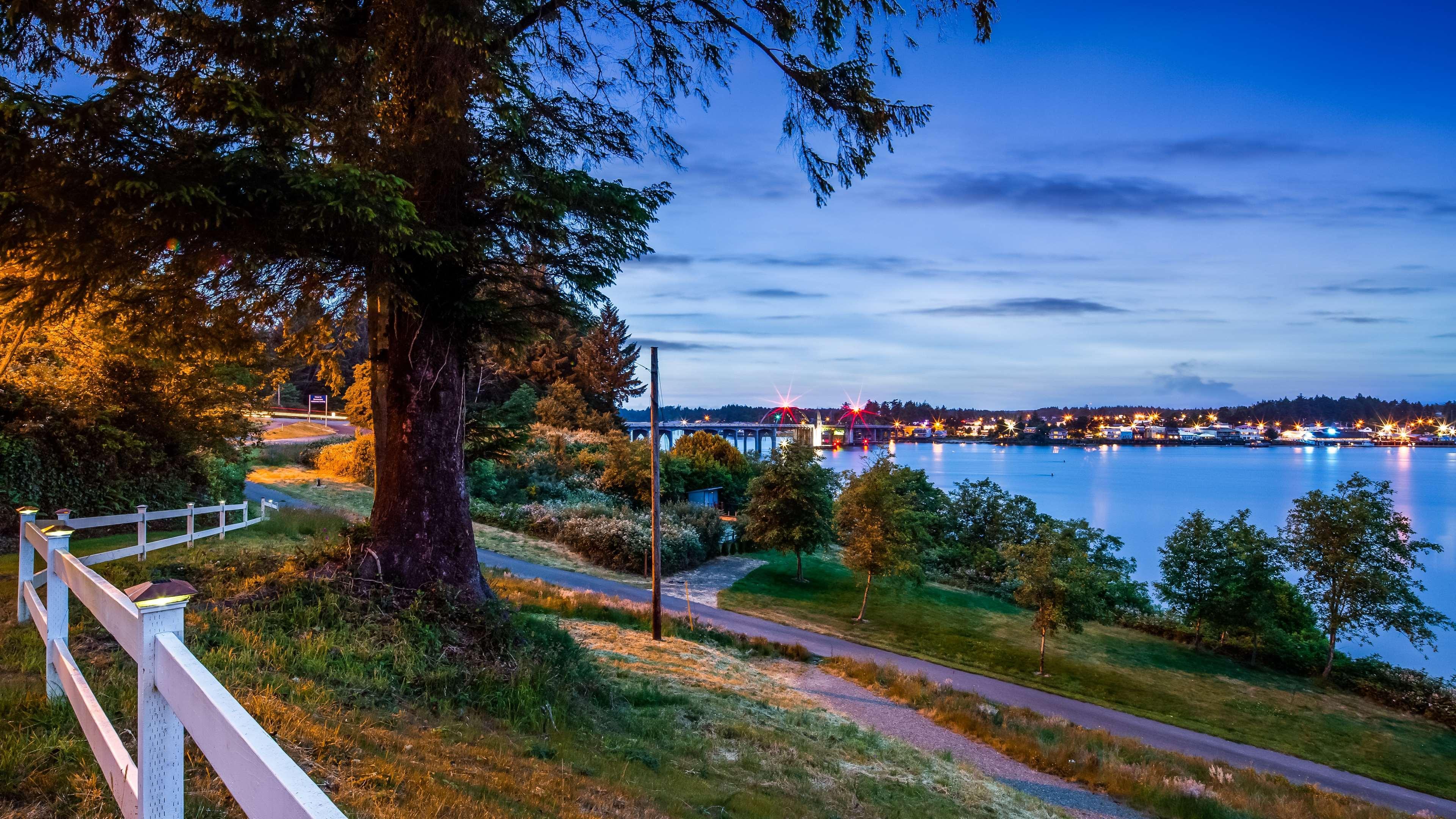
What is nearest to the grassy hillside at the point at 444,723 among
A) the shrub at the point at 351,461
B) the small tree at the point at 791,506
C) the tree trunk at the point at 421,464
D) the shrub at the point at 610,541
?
the tree trunk at the point at 421,464

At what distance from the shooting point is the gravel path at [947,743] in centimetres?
1105

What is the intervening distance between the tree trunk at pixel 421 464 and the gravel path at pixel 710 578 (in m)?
19.0

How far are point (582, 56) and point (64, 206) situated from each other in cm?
557

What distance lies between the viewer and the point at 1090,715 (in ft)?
63.3

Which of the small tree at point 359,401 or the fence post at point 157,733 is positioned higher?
the small tree at point 359,401

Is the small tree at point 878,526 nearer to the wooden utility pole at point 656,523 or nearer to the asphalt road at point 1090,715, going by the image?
the asphalt road at point 1090,715

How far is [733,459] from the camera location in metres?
49.8

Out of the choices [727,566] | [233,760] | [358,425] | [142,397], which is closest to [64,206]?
[233,760]

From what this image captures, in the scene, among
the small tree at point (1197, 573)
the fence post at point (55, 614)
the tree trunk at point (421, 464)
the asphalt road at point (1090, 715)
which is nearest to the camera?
the fence post at point (55, 614)

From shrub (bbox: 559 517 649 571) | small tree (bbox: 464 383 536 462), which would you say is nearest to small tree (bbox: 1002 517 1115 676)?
shrub (bbox: 559 517 649 571)

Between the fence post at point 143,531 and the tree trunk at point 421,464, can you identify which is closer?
the tree trunk at point 421,464

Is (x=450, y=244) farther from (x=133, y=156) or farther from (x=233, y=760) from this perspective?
(x=233, y=760)

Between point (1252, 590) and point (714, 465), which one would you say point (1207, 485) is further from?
point (714, 465)

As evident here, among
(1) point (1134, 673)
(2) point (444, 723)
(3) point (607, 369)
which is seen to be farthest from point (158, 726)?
(3) point (607, 369)
